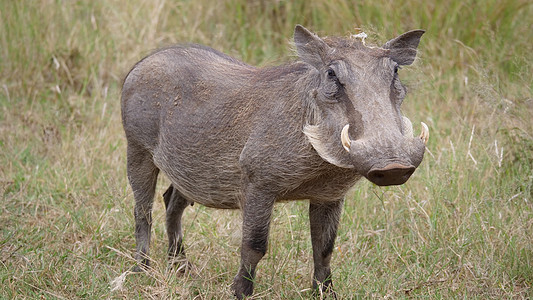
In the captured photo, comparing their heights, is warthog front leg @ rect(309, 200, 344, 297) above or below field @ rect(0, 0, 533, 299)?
above

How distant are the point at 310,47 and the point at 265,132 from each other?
0.43 meters

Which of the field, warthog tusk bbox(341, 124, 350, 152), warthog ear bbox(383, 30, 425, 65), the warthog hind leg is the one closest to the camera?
warthog tusk bbox(341, 124, 350, 152)

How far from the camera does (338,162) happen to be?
288 cm

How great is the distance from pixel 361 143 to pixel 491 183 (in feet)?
7.02

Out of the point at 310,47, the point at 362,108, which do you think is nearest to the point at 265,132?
the point at 310,47

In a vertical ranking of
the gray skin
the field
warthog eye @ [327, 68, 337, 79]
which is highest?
warthog eye @ [327, 68, 337, 79]

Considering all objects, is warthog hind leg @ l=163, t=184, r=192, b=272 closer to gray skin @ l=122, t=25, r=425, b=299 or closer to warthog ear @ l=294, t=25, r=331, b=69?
gray skin @ l=122, t=25, r=425, b=299

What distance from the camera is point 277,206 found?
438cm

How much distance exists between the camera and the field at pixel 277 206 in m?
3.67

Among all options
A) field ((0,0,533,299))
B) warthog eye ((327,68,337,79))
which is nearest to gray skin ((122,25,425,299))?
warthog eye ((327,68,337,79))

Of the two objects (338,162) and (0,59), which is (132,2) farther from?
(338,162)

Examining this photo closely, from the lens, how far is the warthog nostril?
2490mm

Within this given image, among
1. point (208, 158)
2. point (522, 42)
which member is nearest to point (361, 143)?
point (208, 158)

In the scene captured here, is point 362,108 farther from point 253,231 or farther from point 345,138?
point 253,231
